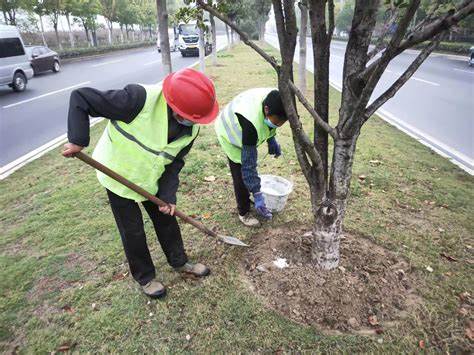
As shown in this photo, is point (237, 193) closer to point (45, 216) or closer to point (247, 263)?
point (247, 263)

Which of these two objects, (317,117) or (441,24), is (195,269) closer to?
(317,117)

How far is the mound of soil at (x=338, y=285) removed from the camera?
242 cm

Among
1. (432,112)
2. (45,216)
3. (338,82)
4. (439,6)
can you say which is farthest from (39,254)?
(338,82)

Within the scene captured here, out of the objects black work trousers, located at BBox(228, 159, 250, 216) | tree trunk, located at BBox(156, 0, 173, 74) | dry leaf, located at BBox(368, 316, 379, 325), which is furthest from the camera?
tree trunk, located at BBox(156, 0, 173, 74)

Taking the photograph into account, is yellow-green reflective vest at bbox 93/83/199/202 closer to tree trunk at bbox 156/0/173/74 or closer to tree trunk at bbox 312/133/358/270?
tree trunk at bbox 312/133/358/270

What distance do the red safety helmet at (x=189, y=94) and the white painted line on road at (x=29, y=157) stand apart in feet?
13.5

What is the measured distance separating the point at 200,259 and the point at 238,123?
4.03 feet

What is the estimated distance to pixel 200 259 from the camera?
305 cm

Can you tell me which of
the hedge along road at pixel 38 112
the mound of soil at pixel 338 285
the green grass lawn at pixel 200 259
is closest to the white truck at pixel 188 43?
the hedge along road at pixel 38 112

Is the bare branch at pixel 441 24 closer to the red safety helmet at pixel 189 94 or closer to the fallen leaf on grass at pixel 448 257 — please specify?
the red safety helmet at pixel 189 94

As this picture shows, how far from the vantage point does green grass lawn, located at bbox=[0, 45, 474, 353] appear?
90.4 inches

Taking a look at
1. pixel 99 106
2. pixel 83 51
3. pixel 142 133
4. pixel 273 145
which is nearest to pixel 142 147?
pixel 142 133

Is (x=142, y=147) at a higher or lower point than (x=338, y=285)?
higher

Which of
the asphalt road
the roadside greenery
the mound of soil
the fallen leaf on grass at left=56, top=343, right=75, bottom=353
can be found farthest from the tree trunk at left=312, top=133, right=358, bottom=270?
the roadside greenery
